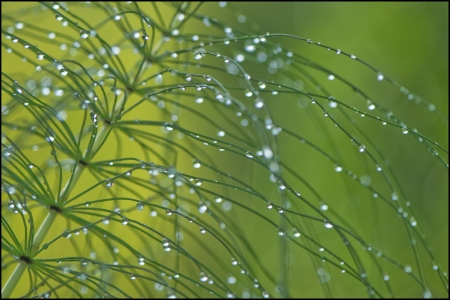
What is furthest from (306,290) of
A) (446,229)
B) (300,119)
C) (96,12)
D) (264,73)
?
(96,12)

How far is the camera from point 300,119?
182cm

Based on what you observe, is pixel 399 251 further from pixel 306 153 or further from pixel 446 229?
pixel 306 153

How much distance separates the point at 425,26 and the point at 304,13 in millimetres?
442

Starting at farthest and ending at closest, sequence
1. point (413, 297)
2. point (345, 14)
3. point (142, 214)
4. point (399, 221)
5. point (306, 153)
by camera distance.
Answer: point (345, 14) → point (306, 153) → point (142, 214) → point (399, 221) → point (413, 297)

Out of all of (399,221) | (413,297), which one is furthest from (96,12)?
(413,297)

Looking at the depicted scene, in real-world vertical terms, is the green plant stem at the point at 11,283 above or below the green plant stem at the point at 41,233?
below

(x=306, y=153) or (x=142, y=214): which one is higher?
(x=306, y=153)

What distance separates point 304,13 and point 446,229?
0.89m

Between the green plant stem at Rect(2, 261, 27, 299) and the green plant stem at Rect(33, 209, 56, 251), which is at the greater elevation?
the green plant stem at Rect(33, 209, 56, 251)

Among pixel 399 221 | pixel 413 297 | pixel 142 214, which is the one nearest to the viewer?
pixel 413 297

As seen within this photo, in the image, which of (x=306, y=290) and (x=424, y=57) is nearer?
(x=306, y=290)

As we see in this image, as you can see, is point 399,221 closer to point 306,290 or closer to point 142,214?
point 306,290

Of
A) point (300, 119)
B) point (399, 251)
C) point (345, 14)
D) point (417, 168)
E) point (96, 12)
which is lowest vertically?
point (399, 251)

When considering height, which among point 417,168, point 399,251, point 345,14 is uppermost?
point 345,14
